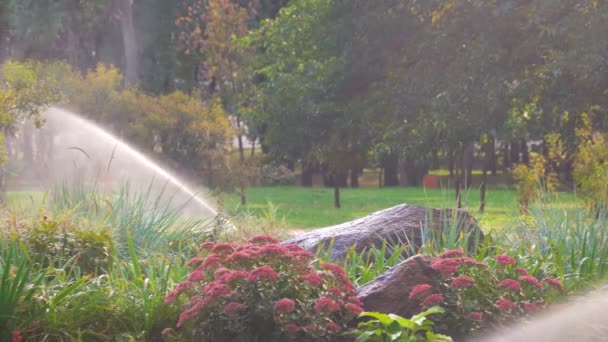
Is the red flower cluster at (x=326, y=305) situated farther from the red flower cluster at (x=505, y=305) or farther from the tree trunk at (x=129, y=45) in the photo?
the tree trunk at (x=129, y=45)

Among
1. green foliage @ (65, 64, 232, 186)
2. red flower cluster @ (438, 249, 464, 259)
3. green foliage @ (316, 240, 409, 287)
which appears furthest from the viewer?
green foliage @ (65, 64, 232, 186)

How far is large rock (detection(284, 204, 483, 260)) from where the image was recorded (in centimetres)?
718

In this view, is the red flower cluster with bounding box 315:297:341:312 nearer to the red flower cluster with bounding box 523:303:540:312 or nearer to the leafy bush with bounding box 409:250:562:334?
the leafy bush with bounding box 409:250:562:334

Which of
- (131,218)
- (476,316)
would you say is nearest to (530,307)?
(476,316)

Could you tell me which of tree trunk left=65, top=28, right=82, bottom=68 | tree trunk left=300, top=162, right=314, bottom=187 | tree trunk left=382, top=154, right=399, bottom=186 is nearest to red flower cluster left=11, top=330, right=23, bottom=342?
tree trunk left=65, top=28, right=82, bottom=68

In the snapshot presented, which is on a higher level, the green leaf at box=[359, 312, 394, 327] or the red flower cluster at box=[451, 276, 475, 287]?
the red flower cluster at box=[451, 276, 475, 287]

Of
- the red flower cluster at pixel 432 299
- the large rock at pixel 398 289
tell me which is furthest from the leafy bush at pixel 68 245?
the red flower cluster at pixel 432 299

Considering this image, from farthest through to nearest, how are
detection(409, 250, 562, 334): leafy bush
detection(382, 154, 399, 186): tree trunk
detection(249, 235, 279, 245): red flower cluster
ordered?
1. detection(382, 154, 399, 186): tree trunk
2. detection(249, 235, 279, 245): red flower cluster
3. detection(409, 250, 562, 334): leafy bush

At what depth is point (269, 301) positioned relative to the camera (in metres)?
4.77

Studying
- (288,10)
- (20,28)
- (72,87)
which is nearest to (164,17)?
(20,28)

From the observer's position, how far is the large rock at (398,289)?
5062mm

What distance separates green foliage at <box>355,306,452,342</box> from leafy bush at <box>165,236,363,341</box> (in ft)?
0.39

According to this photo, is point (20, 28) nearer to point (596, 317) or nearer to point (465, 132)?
point (465, 132)

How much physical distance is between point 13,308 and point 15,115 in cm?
1110
